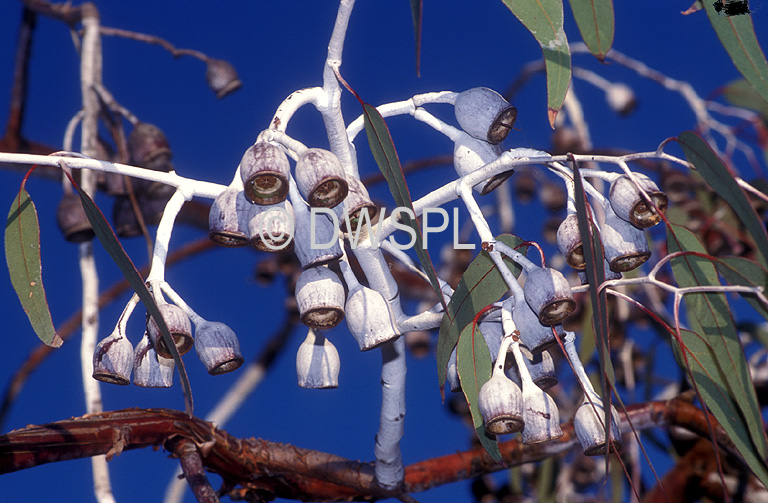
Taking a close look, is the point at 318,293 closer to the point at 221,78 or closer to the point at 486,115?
the point at 486,115

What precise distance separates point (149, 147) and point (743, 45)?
781mm

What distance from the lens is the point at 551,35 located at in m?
0.59

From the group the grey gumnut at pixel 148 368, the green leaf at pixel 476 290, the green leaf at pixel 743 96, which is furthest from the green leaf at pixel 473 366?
the green leaf at pixel 743 96

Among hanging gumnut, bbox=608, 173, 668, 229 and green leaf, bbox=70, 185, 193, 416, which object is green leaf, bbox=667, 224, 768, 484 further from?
green leaf, bbox=70, 185, 193, 416

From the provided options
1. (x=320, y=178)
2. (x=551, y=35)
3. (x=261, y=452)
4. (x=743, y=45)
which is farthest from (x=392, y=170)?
(x=261, y=452)

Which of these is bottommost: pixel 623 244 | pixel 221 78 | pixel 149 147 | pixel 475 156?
pixel 623 244

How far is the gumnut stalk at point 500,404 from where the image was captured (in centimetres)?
57

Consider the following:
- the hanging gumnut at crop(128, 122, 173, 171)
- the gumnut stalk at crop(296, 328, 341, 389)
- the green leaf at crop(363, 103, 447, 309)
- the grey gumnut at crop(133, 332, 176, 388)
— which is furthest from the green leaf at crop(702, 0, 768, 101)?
the hanging gumnut at crop(128, 122, 173, 171)

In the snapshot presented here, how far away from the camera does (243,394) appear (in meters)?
1.60

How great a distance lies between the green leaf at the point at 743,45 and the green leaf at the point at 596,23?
108mm

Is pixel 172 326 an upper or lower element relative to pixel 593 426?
upper

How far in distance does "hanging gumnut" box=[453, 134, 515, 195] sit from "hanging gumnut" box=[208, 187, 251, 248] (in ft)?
0.58

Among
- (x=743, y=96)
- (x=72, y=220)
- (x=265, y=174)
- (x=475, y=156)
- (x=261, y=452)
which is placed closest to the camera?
(x=265, y=174)

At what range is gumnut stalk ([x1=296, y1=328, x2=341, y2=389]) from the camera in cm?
63
